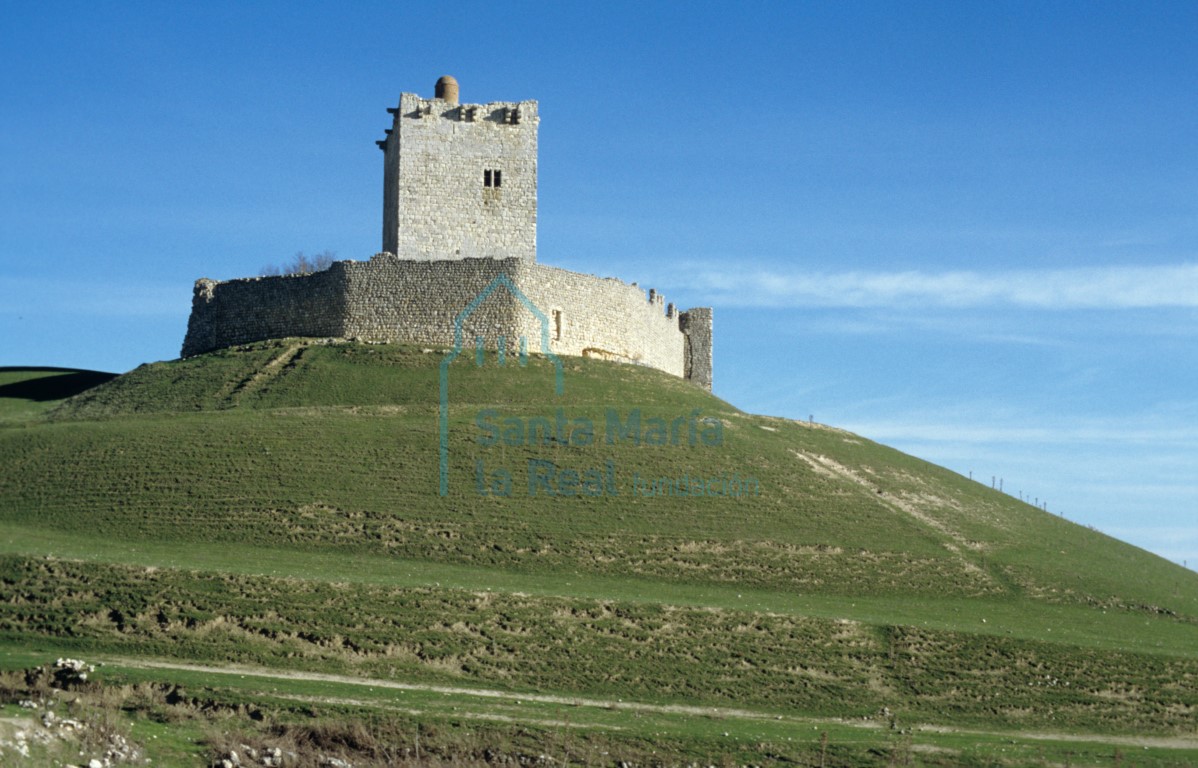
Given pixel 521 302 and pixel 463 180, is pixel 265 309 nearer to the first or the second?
pixel 463 180

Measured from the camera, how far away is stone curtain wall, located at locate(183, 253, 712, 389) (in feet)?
200

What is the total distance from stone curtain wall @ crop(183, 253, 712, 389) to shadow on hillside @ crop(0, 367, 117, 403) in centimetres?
510

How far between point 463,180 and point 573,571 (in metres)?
29.6

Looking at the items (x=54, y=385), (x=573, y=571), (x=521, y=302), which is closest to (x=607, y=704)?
(x=573, y=571)

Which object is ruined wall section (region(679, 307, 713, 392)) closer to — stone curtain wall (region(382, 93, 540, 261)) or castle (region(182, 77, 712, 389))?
castle (region(182, 77, 712, 389))

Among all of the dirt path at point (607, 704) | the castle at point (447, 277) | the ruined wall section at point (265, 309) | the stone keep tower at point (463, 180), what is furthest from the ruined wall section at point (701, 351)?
the dirt path at point (607, 704)

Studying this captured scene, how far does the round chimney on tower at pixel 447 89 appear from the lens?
2581 inches

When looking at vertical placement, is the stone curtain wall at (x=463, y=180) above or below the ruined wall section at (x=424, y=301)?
above

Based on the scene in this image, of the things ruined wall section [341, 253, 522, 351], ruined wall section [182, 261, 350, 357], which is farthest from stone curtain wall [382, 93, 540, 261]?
ruined wall section [182, 261, 350, 357]

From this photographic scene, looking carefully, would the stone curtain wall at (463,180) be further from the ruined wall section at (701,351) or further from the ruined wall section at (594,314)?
the ruined wall section at (701,351)

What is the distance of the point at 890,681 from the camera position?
3312 centimetres

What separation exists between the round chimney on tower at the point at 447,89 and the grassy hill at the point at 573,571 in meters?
13.4

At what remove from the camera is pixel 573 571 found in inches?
1548

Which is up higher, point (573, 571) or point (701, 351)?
point (701, 351)
